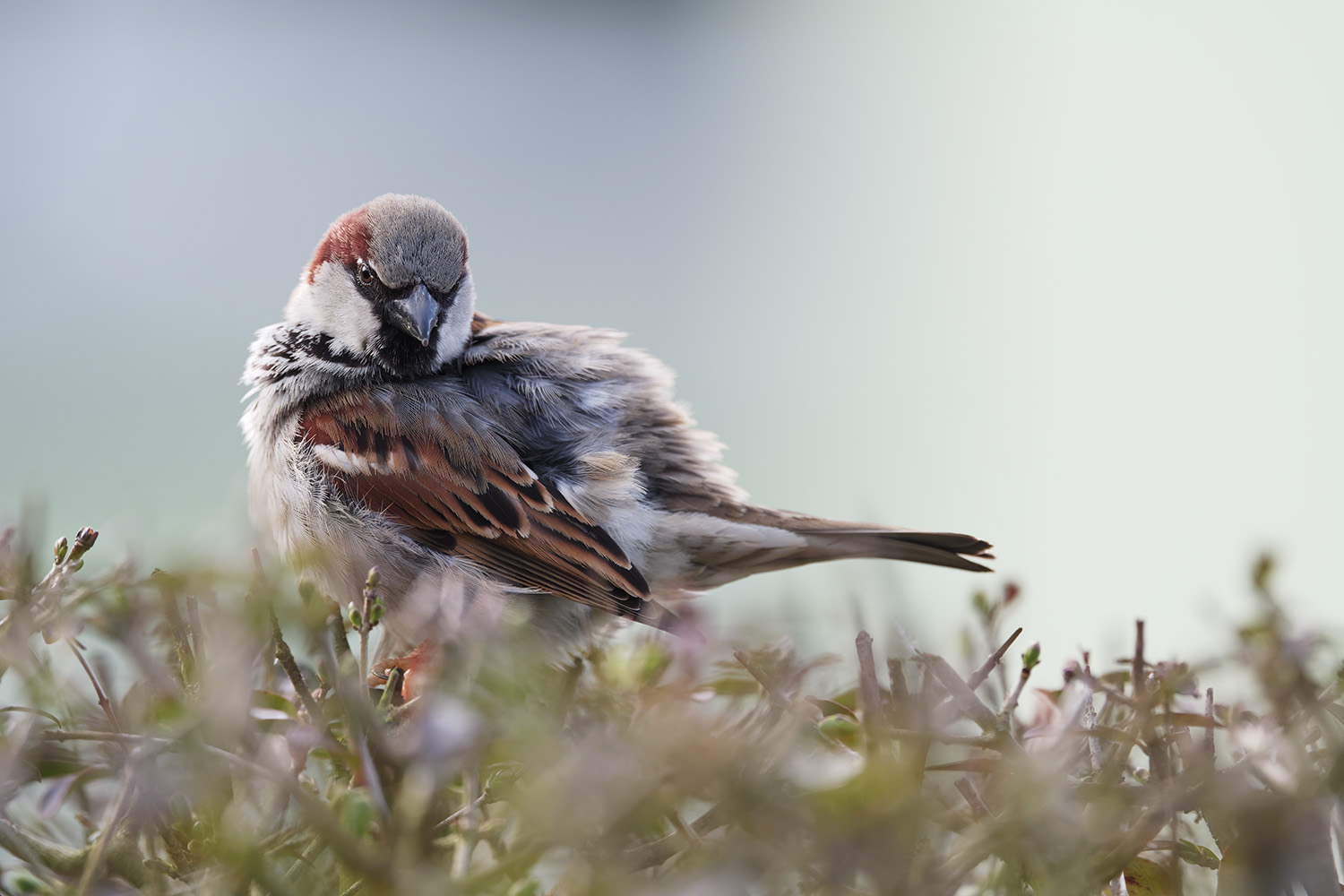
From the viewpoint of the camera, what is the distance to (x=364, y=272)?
6.63 ft

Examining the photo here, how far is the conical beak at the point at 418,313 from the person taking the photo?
191cm

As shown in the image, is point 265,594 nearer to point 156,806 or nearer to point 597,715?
point 156,806

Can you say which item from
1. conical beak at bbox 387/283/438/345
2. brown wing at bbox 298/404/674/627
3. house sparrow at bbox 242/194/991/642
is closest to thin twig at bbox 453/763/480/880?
house sparrow at bbox 242/194/991/642

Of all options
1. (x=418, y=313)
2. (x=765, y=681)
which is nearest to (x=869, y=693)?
(x=765, y=681)

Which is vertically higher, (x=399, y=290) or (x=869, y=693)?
(x=399, y=290)

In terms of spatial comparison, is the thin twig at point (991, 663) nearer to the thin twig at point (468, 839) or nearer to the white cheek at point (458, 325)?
the thin twig at point (468, 839)

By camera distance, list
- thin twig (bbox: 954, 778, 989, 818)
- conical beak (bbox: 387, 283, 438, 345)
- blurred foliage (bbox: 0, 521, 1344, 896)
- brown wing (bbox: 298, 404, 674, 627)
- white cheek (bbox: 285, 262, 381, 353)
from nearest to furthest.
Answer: blurred foliage (bbox: 0, 521, 1344, 896) → thin twig (bbox: 954, 778, 989, 818) → brown wing (bbox: 298, 404, 674, 627) → conical beak (bbox: 387, 283, 438, 345) → white cheek (bbox: 285, 262, 381, 353)

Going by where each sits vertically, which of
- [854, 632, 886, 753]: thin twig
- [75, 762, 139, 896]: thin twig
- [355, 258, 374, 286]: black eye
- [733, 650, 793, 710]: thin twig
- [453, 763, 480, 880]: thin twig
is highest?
[355, 258, 374, 286]: black eye

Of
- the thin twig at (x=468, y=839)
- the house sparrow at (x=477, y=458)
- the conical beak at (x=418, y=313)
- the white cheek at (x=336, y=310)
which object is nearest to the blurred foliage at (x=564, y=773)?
the thin twig at (x=468, y=839)

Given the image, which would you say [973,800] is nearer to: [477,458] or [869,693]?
[869,693]

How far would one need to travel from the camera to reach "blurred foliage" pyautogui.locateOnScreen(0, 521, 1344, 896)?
459mm

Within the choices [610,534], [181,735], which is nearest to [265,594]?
[181,735]

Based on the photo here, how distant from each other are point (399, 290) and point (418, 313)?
3.6 inches

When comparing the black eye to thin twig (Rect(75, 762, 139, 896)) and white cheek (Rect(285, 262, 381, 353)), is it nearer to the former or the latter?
white cheek (Rect(285, 262, 381, 353))
